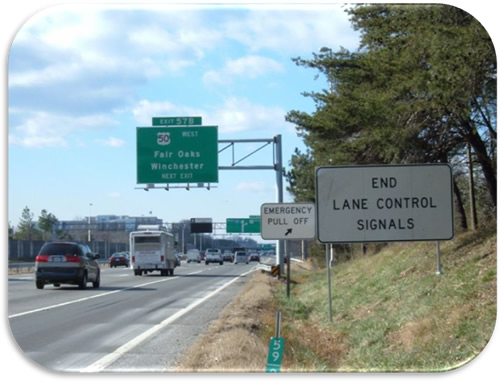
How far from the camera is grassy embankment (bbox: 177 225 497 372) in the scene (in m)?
8.57

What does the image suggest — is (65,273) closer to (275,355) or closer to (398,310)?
(398,310)

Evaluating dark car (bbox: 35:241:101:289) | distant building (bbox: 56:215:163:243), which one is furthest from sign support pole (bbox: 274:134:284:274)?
dark car (bbox: 35:241:101:289)

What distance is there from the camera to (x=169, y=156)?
11820 millimetres

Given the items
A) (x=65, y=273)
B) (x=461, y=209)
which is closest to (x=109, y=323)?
(x=461, y=209)

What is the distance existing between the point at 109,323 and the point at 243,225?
5.63 metres

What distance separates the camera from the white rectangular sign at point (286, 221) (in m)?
9.19

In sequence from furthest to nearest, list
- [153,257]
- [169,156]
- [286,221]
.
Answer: [153,257], [169,156], [286,221]

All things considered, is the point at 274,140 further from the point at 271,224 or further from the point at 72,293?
the point at 72,293

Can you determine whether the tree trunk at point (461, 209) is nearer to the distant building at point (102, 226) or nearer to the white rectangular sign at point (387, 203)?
the white rectangular sign at point (387, 203)

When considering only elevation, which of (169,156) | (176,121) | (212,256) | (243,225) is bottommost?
(212,256)

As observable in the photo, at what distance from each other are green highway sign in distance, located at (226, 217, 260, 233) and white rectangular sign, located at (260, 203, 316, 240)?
19 cm

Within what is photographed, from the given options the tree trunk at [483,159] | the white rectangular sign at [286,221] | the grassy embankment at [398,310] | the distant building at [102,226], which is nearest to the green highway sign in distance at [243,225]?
the white rectangular sign at [286,221]

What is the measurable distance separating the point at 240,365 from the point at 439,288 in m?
4.50

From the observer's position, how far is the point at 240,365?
8.02m
